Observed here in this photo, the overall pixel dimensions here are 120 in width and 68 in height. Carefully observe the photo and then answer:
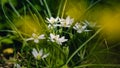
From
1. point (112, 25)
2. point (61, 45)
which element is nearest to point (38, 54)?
point (61, 45)

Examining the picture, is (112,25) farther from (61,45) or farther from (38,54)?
(38,54)

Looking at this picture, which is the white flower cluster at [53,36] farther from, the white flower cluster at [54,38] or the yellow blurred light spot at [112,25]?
the yellow blurred light spot at [112,25]

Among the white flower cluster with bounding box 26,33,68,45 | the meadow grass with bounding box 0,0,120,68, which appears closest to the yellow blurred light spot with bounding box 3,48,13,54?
the meadow grass with bounding box 0,0,120,68

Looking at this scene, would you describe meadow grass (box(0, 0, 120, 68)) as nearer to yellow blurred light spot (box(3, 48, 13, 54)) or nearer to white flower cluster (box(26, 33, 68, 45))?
white flower cluster (box(26, 33, 68, 45))

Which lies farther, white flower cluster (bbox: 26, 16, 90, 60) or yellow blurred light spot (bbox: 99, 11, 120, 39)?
yellow blurred light spot (bbox: 99, 11, 120, 39)

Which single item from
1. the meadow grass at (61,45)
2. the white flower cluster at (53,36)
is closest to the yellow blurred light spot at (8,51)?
the meadow grass at (61,45)

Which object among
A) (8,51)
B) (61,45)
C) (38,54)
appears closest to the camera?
(38,54)

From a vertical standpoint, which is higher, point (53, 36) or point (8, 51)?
point (53, 36)

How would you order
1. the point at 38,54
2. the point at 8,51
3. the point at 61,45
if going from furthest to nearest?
the point at 8,51 < the point at 61,45 < the point at 38,54

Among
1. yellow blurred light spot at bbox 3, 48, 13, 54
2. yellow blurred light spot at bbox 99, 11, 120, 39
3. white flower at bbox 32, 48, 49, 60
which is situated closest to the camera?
white flower at bbox 32, 48, 49, 60

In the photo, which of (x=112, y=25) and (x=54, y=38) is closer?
(x=54, y=38)

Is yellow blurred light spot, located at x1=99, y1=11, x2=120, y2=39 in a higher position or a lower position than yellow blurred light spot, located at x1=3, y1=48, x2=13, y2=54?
higher
